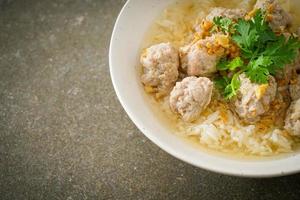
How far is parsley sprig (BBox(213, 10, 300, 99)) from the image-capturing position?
6.61ft

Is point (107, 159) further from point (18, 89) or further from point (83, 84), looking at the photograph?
point (18, 89)

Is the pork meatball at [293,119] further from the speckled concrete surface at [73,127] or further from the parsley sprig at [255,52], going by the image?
the speckled concrete surface at [73,127]

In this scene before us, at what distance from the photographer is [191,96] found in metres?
2.03

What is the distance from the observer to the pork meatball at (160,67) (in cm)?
213

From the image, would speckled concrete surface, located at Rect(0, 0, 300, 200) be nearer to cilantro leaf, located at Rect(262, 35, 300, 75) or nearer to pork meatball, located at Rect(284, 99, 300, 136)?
pork meatball, located at Rect(284, 99, 300, 136)

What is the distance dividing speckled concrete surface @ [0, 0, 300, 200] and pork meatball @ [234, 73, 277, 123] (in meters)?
0.43

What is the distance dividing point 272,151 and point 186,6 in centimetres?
105

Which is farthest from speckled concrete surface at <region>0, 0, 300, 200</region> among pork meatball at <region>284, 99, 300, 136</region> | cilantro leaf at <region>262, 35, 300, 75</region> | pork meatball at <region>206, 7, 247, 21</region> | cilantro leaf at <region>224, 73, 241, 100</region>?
pork meatball at <region>206, 7, 247, 21</region>

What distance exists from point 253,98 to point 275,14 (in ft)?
1.82

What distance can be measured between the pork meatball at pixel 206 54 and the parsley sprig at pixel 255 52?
0.04 meters

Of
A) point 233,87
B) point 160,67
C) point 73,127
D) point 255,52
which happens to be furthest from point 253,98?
point 73,127

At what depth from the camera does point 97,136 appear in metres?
2.50

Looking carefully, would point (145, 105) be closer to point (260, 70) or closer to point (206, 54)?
point (206, 54)

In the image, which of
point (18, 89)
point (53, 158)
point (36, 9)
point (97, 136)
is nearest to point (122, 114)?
point (97, 136)
